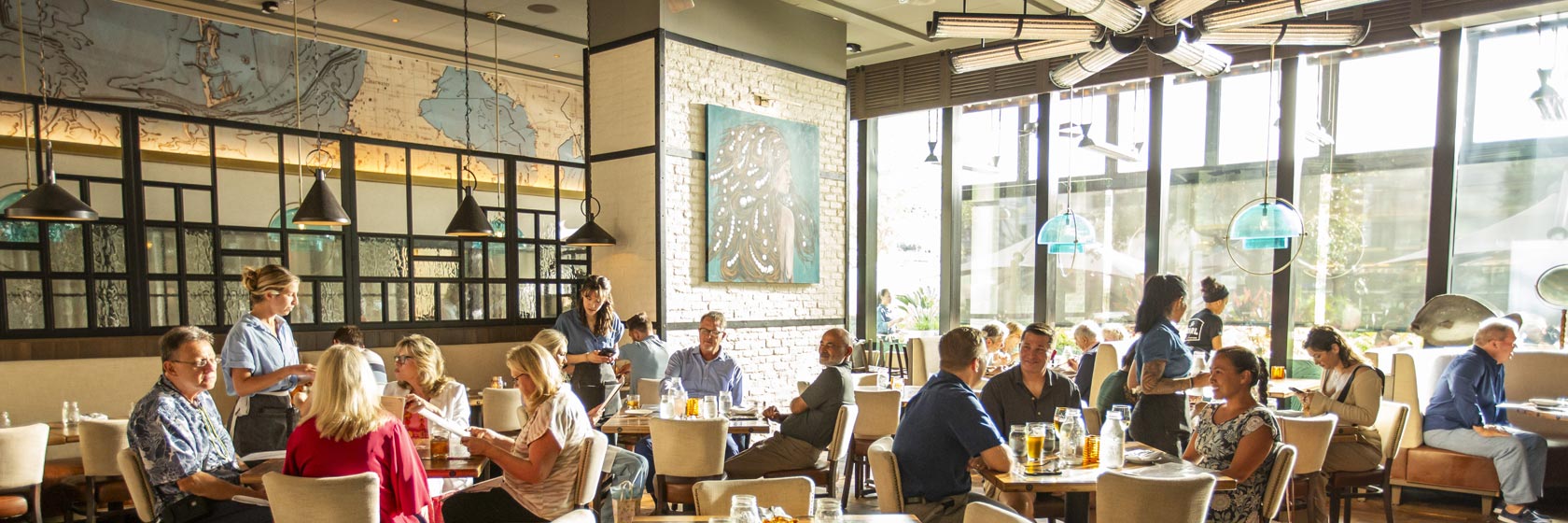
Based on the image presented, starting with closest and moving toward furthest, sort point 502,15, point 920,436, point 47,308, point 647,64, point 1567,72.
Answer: point 920,436, point 47,308, point 1567,72, point 647,64, point 502,15

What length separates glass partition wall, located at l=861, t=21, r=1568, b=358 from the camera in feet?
23.2

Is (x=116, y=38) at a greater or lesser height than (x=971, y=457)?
greater

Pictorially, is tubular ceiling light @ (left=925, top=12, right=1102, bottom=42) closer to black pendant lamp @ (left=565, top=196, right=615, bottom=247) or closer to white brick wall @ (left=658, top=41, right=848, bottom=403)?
white brick wall @ (left=658, top=41, right=848, bottom=403)

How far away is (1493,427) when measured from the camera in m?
5.68

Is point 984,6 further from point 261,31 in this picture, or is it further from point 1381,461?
point 261,31

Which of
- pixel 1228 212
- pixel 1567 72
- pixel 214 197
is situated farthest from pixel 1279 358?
pixel 214 197

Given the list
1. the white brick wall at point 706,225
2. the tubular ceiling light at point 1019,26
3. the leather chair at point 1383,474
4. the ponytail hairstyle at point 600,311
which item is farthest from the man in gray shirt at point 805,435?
the leather chair at point 1383,474

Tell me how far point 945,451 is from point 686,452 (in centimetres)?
149

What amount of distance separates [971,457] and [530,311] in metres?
6.75

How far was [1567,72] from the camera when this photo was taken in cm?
691

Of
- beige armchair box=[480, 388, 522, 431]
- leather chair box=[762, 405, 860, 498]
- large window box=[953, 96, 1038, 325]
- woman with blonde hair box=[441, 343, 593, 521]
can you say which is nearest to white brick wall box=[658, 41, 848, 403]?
large window box=[953, 96, 1038, 325]

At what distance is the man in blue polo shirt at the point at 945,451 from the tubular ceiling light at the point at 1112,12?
1.86 m

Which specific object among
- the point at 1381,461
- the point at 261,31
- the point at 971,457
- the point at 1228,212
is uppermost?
the point at 261,31

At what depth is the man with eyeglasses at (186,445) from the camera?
3365 mm
